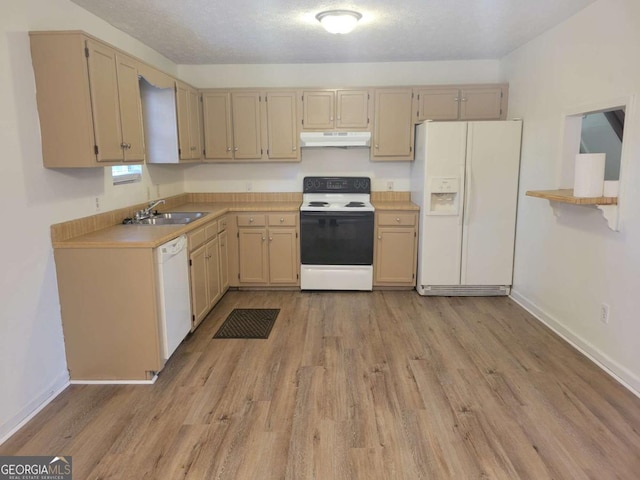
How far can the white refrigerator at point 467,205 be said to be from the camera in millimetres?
4113

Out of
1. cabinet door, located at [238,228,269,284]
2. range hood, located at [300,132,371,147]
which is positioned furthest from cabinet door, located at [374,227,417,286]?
cabinet door, located at [238,228,269,284]

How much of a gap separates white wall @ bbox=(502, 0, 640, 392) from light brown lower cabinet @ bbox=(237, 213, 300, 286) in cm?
229

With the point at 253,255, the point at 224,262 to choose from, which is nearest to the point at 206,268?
the point at 224,262

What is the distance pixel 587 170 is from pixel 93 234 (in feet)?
10.8

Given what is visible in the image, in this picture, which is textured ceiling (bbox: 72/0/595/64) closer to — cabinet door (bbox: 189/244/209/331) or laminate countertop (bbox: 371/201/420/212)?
laminate countertop (bbox: 371/201/420/212)

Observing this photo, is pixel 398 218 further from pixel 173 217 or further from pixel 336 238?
pixel 173 217

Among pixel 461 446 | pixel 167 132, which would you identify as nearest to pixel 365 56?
pixel 167 132

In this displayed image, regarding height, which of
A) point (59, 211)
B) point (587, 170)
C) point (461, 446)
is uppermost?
point (587, 170)

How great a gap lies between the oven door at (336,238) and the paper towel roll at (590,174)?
2018 mm

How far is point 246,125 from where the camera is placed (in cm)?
462

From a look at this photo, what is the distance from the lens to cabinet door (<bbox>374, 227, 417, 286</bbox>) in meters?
4.49

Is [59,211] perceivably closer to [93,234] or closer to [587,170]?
[93,234]

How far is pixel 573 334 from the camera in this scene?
3258 millimetres

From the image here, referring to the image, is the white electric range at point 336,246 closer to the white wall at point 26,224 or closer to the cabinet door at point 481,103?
the cabinet door at point 481,103
